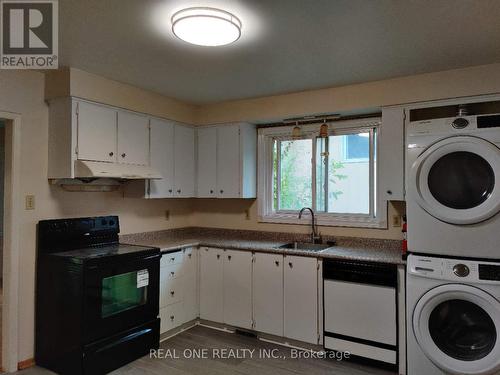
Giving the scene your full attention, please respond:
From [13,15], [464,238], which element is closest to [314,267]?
[464,238]

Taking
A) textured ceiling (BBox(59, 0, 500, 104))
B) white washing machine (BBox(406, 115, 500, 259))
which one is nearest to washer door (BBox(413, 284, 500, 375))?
white washing machine (BBox(406, 115, 500, 259))

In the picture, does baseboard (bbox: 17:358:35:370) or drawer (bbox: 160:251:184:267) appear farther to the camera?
drawer (bbox: 160:251:184:267)

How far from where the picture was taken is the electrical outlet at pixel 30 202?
2.92 meters

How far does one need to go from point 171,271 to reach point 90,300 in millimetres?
927

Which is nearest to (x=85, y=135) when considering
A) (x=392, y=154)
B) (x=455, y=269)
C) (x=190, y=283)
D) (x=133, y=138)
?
(x=133, y=138)

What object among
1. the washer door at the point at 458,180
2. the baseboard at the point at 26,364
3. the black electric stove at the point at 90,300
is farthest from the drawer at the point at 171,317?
the washer door at the point at 458,180

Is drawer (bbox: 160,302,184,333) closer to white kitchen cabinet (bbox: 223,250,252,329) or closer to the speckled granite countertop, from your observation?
white kitchen cabinet (bbox: 223,250,252,329)

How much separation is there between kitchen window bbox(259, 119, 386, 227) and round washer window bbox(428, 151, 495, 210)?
3.11 feet

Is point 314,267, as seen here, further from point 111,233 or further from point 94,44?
point 94,44

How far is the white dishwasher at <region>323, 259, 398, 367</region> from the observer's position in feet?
9.30

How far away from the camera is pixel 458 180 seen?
8.25 ft

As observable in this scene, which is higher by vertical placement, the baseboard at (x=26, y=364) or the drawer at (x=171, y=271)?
the drawer at (x=171, y=271)

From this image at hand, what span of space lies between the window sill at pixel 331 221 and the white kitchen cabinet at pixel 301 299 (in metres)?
0.72

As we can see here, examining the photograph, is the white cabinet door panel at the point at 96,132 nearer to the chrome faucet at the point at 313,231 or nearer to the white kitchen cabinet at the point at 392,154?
the chrome faucet at the point at 313,231
